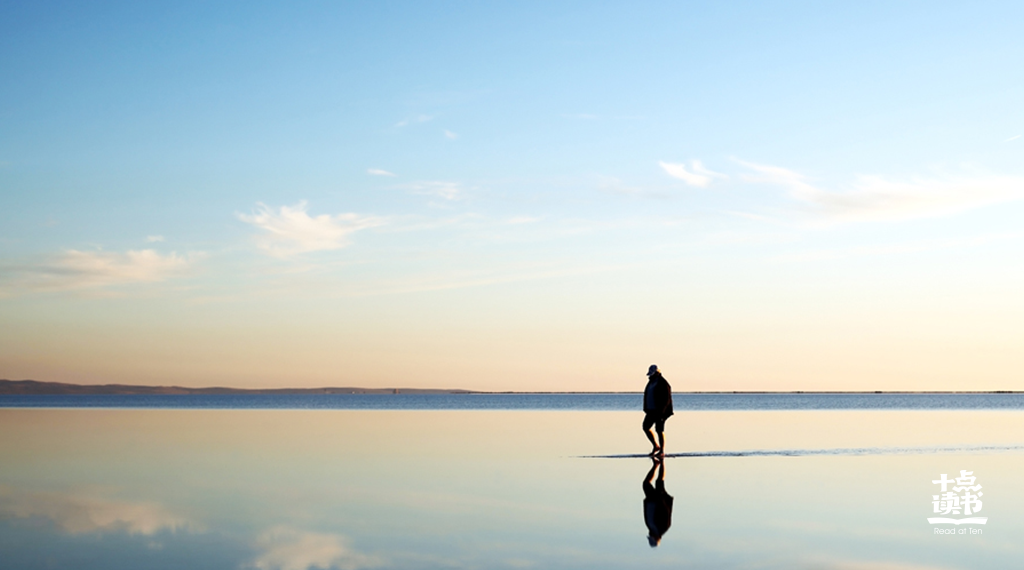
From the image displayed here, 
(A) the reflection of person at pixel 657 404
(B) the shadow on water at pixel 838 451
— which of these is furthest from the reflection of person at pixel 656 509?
(B) the shadow on water at pixel 838 451

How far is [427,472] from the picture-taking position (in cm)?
1627

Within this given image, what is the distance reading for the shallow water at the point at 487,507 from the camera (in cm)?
872

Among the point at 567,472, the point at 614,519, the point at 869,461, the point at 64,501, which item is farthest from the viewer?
the point at 869,461

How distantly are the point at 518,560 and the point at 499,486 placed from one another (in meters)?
5.69

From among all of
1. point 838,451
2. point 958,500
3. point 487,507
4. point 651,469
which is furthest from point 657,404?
point 487,507

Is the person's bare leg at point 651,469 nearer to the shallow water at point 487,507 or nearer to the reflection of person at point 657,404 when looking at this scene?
the shallow water at point 487,507

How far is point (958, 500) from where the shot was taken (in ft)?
39.8

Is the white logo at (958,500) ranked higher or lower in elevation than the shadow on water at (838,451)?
lower

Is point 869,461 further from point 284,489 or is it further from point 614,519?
point 284,489

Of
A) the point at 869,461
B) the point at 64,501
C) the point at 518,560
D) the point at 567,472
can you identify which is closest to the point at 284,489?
the point at 64,501

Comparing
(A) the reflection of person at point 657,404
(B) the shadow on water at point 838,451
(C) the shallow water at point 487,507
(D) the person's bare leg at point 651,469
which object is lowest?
(C) the shallow water at point 487,507

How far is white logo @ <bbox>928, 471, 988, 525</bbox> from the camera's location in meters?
10.8

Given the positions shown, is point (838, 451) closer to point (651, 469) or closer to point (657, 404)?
point (657, 404)

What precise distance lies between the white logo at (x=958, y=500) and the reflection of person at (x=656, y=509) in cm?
301
